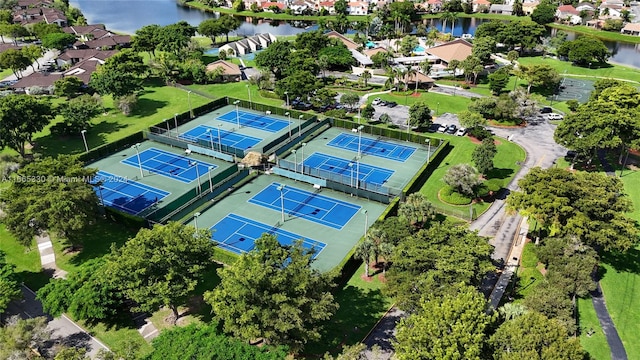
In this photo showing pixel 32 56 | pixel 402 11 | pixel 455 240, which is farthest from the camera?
pixel 402 11

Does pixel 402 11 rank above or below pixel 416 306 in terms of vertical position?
above

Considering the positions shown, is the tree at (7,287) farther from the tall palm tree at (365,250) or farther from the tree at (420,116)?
the tree at (420,116)

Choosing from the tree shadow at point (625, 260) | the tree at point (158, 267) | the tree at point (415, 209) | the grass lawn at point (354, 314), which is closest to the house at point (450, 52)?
the tree at point (415, 209)

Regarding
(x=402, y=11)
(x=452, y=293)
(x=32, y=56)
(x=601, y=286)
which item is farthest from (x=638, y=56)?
(x=32, y=56)

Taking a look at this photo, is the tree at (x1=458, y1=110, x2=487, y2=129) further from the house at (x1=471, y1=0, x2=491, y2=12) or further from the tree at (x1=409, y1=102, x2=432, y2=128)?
the house at (x1=471, y1=0, x2=491, y2=12)

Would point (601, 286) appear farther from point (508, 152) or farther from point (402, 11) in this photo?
point (402, 11)
